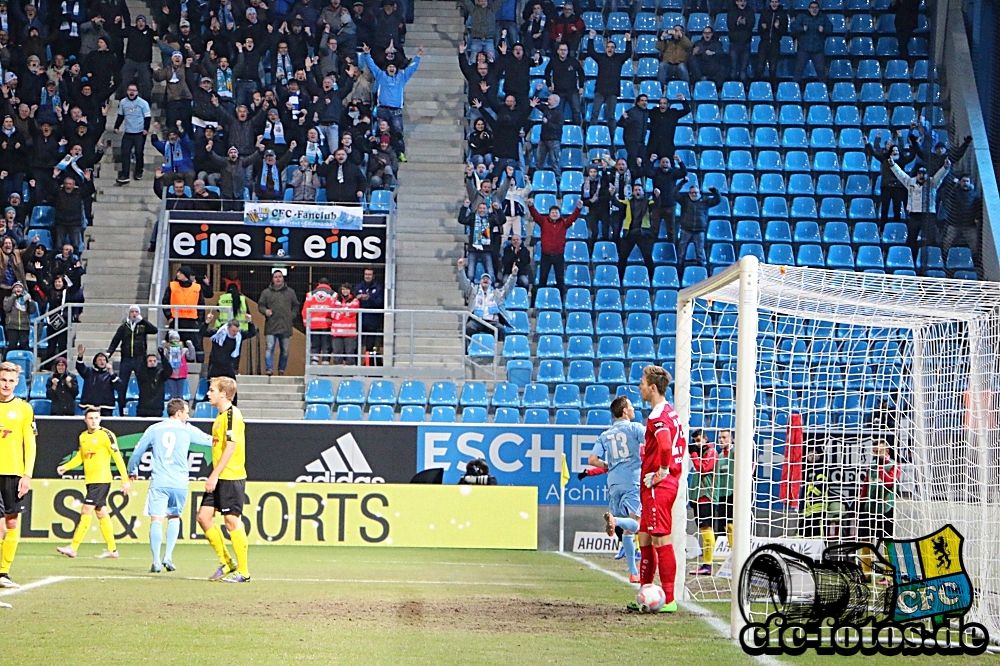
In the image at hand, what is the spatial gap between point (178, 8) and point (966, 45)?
52.8 ft

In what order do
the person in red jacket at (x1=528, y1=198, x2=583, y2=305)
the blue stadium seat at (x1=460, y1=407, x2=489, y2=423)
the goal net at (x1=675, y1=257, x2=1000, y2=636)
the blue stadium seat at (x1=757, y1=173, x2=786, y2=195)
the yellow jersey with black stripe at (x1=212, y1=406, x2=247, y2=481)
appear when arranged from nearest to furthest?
1. the goal net at (x1=675, y1=257, x2=1000, y2=636)
2. the yellow jersey with black stripe at (x1=212, y1=406, x2=247, y2=481)
3. the blue stadium seat at (x1=460, y1=407, x2=489, y2=423)
4. the person in red jacket at (x1=528, y1=198, x2=583, y2=305)
5. the blue stadium seat at (x1=757, y1=173, x2=786, y2=195)

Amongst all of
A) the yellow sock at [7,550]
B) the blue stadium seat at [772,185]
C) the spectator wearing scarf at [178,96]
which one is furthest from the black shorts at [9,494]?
the blue stadium seat at [772,185]

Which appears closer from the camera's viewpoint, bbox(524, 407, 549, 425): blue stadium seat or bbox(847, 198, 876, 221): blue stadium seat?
bbox(524, 407, 549, 425): blue stadium seat

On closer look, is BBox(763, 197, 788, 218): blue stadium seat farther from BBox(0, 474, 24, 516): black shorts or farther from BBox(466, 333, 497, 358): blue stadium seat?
BBox(0, 474, 24, 516): black shorts

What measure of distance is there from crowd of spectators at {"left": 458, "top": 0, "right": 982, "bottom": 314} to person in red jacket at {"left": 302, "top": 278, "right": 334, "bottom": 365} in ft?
8.56

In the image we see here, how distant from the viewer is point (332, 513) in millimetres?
17719

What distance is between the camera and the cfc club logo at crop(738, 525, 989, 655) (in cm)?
796

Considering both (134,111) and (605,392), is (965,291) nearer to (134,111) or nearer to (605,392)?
(605,392)

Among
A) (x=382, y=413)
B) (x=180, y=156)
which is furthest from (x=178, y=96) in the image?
(x=382, y=413)

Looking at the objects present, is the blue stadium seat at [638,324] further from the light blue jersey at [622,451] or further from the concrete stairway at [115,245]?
the light blue jersey at [622,451]

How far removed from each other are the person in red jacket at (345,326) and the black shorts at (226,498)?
8342 mm

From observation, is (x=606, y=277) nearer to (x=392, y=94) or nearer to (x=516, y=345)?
(x=516, y=345)

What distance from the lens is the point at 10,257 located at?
21047 mm

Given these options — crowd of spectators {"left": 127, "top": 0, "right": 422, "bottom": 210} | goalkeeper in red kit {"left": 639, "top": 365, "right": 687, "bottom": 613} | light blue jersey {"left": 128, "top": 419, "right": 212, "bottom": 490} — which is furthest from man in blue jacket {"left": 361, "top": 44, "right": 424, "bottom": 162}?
goalkeeper in red kit {"left": 639, "top": 365, "right": 687, "bottom": 613}
